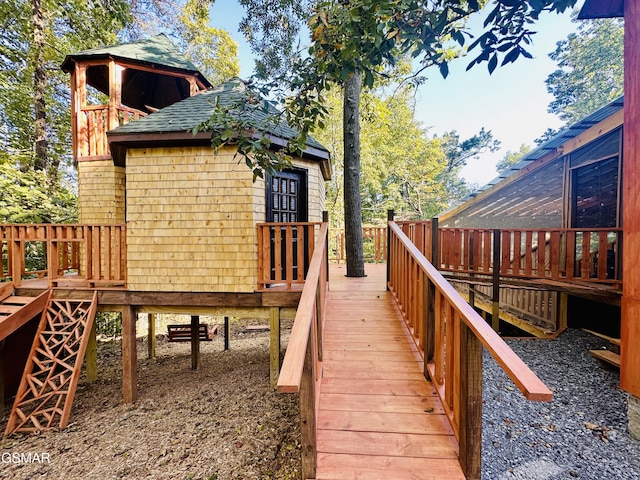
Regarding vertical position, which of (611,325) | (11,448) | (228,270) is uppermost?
(228,270)

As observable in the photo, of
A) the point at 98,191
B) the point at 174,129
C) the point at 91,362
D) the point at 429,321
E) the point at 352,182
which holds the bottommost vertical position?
the point at 91,362

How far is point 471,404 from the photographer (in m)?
1.67

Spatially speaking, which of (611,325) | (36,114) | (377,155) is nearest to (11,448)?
(611,325)

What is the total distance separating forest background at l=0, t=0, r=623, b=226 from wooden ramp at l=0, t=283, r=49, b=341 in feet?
11.3

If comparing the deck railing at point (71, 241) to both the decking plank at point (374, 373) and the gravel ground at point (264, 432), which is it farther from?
the decking plank at point (374, 373)

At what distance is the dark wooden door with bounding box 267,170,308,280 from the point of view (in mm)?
5328

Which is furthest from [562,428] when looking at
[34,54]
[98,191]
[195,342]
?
[34,54]

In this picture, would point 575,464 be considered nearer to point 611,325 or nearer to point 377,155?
point 611,325

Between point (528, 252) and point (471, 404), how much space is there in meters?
4.82

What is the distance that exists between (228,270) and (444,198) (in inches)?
887

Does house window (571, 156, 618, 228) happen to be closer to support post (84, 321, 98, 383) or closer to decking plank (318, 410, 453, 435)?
decking plank (318, 410, 453, 435)

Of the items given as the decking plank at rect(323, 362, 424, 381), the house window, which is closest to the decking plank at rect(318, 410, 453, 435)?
the decking plank at rect(323, 362, 424, 381)

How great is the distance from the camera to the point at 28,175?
27.3 feet

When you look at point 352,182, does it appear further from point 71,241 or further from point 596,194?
Answer: point 71,241
